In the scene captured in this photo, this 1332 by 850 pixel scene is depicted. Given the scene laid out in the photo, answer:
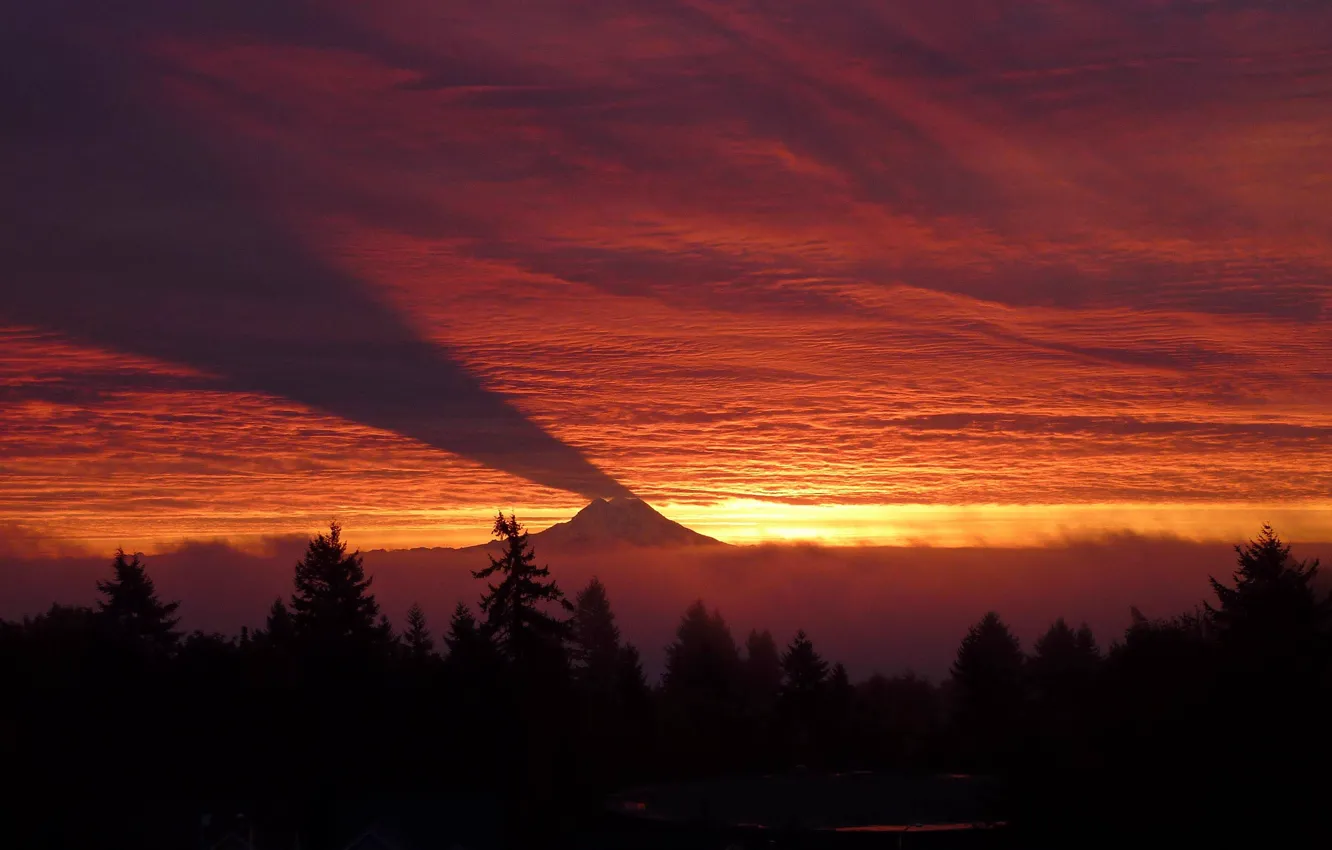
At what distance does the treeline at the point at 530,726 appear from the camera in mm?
39062

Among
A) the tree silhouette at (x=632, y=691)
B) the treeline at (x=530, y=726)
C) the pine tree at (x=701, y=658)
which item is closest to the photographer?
the treeline at (x=530, y=726)

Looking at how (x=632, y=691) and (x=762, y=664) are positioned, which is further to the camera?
(x=762, y=664)

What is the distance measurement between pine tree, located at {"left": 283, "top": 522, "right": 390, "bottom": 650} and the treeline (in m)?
0.20

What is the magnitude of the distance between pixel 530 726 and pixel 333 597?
28.8m

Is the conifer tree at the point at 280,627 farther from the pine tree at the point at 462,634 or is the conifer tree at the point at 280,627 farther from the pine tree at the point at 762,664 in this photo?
the pine tree at the point at 762,664

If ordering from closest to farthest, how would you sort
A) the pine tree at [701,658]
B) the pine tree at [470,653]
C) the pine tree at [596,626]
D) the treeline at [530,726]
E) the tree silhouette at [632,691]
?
the treeline at [530,726] → the pine tree at [470,653] → the tree silhouette at [632,691] → the pine tree at [701,658] → the pine tree at [596,626]

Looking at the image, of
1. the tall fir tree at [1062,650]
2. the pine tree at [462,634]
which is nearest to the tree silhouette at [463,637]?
the pine tree at [462,634]

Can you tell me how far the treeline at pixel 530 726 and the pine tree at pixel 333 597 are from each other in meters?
0.20

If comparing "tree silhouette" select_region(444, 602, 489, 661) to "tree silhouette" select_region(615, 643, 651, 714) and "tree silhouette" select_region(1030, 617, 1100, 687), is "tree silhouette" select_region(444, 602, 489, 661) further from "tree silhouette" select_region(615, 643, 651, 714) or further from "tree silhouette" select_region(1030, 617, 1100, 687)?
"tree silhouette" select_region(1030, 617, 1100, 687)

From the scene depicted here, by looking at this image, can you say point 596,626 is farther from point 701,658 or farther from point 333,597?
point 333,597

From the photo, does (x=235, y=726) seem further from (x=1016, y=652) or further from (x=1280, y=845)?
(x=1016, y=652)

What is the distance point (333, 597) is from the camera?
78375mm

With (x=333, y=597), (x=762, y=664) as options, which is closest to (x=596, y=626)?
(x=762, y=664)

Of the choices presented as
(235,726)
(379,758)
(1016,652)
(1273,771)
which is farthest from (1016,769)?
(1016,652)
